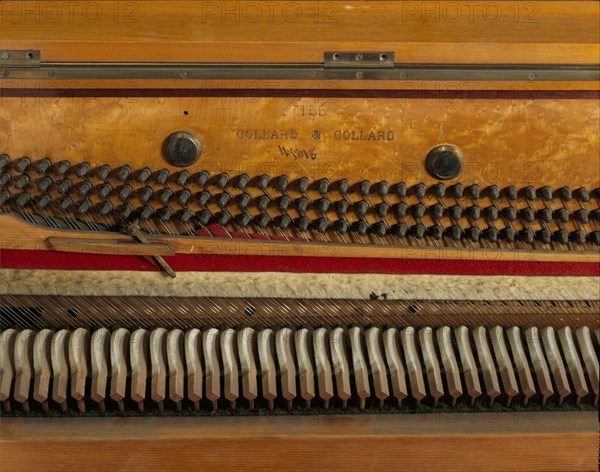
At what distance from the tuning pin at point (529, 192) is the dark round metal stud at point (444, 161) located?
0.71ft

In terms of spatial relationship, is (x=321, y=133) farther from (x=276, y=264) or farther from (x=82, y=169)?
(x=82, y=169)

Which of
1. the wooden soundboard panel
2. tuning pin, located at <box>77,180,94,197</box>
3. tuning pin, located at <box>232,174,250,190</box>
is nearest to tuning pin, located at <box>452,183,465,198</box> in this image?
the wooden soundboard panel

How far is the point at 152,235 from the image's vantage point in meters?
2.29

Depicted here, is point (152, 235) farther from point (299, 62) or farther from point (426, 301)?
point (426, 301)

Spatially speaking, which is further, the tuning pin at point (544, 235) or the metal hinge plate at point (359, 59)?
the tuning pin at point (544, 235)

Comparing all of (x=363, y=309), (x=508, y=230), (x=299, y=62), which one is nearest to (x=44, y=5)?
(x=299, y=62)

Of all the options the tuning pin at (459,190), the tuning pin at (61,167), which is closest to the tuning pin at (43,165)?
the tuning pin at (61,167)

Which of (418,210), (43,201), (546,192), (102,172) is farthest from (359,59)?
(43,201)

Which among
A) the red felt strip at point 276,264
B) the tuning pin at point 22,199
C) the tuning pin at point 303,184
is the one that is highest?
the tuning pin at point 303,184

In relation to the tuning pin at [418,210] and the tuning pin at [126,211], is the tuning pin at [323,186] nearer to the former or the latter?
the tuning pin at [418,210]

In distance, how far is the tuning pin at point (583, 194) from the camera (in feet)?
7.45

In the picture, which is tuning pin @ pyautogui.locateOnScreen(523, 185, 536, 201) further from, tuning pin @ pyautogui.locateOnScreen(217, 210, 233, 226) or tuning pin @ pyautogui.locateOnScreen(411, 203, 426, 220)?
tuning pin @ pyautogui.locateOnScreen(217, 210, 233, 226)

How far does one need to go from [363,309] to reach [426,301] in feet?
0.65

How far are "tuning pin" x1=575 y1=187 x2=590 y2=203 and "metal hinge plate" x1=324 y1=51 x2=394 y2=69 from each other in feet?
A: 2.27
